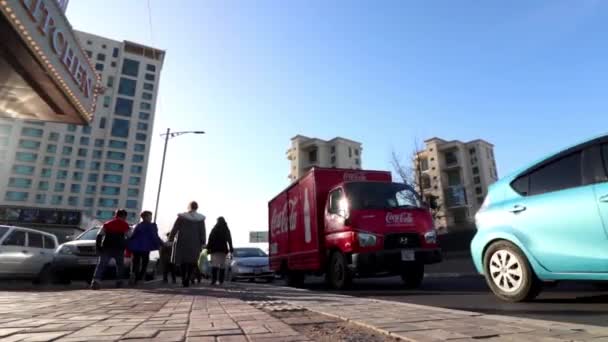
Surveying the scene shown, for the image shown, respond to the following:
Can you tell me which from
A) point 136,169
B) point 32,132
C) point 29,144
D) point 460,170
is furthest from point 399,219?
point 32,132

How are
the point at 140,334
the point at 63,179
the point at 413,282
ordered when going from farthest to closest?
the point at 63,179 → the point at 413,282 → the point at 140,334

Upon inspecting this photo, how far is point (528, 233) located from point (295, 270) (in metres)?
6.47

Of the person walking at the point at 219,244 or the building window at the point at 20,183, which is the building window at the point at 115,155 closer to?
the building window at the point at 20,183

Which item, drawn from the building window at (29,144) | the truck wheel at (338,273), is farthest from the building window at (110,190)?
the truck wheel at (338,273)

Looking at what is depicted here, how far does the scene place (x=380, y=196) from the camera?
24.2 feet

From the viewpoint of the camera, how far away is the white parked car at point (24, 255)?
28.8ft

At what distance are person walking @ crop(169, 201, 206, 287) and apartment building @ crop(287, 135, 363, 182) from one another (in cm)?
5862

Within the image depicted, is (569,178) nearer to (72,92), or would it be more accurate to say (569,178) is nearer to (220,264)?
(220,264)

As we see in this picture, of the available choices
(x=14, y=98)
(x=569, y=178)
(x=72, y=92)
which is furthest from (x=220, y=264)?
(x=14, y=98)

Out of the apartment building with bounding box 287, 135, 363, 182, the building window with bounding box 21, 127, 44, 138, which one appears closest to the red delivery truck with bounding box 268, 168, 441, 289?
the apartment building with bounding box 287, 135, 363, 182

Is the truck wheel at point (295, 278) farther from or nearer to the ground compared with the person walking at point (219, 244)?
nearer to the ground

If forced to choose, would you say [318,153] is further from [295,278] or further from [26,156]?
[26,156]

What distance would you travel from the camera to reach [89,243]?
9.21m

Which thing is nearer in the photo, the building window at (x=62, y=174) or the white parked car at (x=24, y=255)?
the white parked car at (x=24, y=255)
